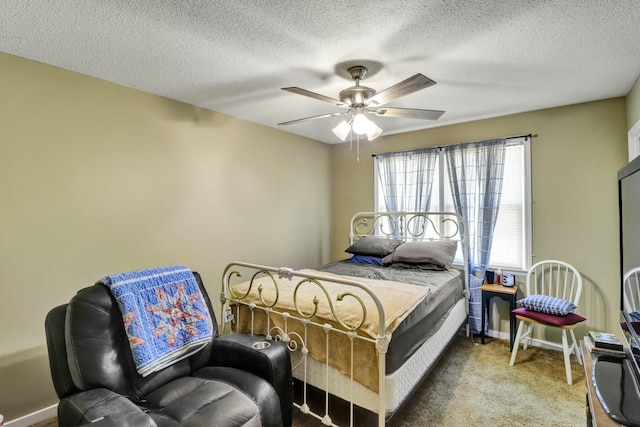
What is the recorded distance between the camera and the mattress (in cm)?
174

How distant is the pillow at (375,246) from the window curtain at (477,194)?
0.86m

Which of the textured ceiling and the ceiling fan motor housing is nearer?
the textured ceiling

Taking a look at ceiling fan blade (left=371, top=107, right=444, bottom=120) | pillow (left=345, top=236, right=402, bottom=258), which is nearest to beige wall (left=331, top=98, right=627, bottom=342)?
pillow (left=345, top=236, right=402, bottom=258)

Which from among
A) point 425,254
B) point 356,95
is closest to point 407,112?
point 356,95

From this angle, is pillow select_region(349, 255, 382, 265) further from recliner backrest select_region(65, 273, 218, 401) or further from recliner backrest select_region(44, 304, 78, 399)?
recliner backrest select_region(44, 304, 78, 399)

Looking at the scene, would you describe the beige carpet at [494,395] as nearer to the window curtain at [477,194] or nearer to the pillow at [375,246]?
the window curtain at [477,194]

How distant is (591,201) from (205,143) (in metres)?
3.87

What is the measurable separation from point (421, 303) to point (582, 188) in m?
2.25

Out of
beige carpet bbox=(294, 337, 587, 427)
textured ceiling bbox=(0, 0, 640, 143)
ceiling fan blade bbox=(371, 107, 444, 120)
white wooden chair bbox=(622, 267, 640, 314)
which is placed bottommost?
beige carpet bbox=(294, 337, 587, 427)

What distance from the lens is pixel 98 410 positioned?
1257mm

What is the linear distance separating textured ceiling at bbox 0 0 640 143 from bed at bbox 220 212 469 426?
1465 mm

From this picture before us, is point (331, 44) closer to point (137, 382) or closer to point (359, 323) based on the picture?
point (359, 323)

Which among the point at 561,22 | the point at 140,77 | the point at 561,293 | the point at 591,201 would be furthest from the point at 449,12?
the point at 561,293

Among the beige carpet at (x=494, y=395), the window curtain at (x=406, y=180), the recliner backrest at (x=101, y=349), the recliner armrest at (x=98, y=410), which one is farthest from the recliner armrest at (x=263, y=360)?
the window curtain at (x=406, y=180)
